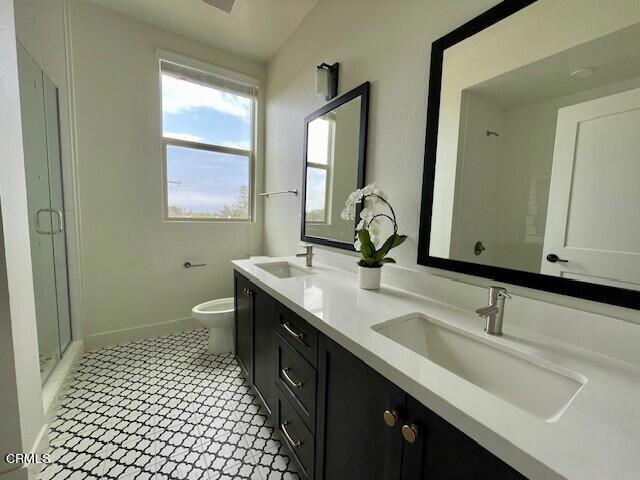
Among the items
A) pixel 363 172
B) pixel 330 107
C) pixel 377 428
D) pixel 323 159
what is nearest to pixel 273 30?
pixel 330 107

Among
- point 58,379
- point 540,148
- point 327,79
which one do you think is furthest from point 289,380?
point 327,79

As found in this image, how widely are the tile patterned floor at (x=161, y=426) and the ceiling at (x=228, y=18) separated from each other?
2702mm

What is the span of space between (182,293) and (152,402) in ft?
3.63

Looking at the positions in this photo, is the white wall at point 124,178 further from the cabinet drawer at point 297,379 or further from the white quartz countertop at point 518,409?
the white quartz countertop at point 518,409

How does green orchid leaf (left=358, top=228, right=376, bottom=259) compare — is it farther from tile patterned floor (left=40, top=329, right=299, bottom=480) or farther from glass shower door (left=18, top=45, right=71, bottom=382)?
glass shower door (left=18, top=45, right=71, bottom=382)

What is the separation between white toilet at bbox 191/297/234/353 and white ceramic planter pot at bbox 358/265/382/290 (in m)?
1.22

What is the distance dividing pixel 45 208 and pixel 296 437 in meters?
2.11

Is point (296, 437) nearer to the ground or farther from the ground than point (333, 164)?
nearer to the ground

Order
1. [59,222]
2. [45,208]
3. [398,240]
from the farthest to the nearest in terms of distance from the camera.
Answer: [59,222], [45,208], [398,240]

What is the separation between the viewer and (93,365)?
6.49ft

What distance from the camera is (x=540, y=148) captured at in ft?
2.85

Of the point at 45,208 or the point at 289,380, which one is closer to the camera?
the point at 289,380

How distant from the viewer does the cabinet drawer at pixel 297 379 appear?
39.5 inches

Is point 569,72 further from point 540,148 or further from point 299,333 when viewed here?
point 299,333
